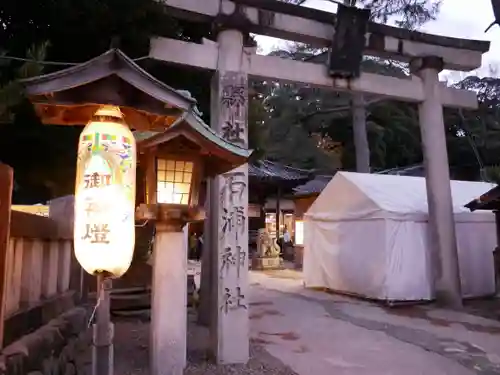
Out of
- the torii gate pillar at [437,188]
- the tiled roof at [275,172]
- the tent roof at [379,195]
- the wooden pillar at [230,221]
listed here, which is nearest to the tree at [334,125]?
the tiled roof at [275,172]

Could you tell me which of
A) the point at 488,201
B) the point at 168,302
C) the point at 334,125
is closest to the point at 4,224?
the point at 168,302

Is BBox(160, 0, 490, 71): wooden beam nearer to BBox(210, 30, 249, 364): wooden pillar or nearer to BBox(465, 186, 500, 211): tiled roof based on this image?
BBox(210, 30, 249, 364): wooden pillar

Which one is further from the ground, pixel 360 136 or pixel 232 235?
pixel 360 136

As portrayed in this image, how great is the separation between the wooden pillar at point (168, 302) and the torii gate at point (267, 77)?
4.63ft

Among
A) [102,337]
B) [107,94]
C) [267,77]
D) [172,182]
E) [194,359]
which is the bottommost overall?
[194,359]

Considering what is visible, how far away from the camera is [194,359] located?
6.04 m

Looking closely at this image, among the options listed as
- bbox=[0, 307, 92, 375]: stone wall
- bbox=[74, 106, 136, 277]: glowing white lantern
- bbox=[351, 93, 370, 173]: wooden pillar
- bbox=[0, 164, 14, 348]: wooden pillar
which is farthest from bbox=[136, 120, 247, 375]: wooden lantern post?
bbox=[351, 93, 370, 173]: wooden pillar

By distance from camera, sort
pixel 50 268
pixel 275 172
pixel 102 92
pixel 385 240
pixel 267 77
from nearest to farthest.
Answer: pixel 102 92, pixel 50 268, pixel 267 77, pixel 385 240, pixel 275 172

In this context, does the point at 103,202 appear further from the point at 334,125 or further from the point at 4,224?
the point at 334,125

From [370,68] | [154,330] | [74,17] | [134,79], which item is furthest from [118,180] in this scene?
[370,68]

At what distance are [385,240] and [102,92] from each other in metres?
8.76

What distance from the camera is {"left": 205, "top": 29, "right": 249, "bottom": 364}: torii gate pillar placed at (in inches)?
232

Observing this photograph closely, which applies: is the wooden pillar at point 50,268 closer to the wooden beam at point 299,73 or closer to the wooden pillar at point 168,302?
the wooden pillar at point 168,302

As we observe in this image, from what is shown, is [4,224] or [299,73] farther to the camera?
[299,73]
